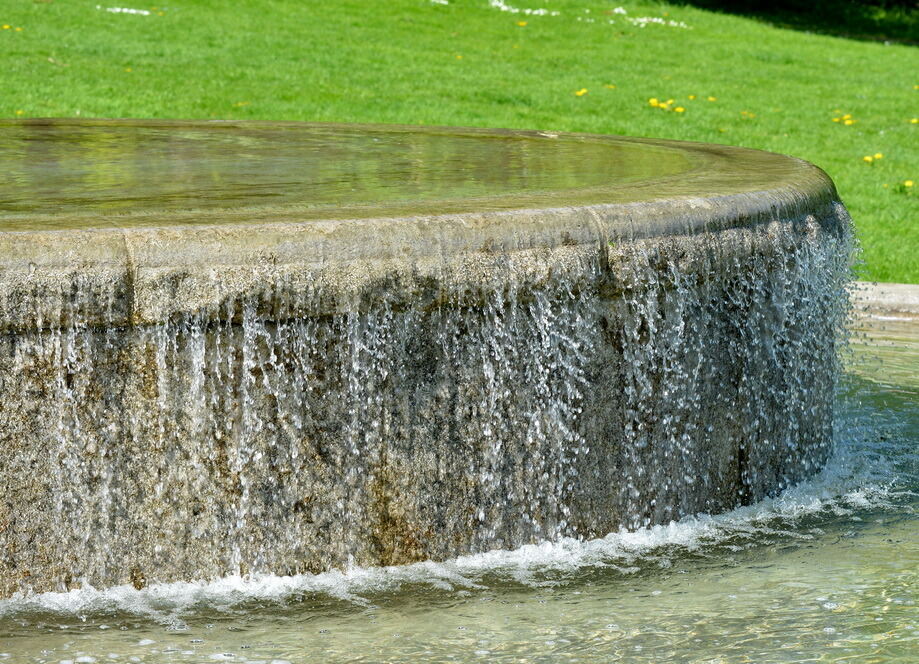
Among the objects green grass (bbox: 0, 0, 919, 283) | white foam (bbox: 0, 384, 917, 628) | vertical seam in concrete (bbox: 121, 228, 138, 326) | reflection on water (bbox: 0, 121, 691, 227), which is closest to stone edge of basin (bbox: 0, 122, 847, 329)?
vertical seam in concrete (bbox: 121, 228, 138, 326)

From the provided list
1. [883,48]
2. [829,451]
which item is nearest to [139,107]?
[829,451]

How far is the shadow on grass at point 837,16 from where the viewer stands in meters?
21.9

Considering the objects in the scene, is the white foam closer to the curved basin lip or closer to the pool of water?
the pool of water

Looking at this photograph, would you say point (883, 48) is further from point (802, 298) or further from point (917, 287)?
point (802, 298)

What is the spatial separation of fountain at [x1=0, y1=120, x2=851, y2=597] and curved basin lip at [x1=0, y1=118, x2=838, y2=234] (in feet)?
0.04

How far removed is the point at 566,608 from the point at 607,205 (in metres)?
1.09

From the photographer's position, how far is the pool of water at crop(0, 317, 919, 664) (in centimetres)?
309

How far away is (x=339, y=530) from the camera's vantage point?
137 inches

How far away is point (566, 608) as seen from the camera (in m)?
3.36

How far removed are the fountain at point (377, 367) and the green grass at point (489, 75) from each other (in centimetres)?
404

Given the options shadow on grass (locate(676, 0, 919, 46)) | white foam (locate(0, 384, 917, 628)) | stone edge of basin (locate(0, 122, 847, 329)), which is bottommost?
white foam (locate(0, 384, 917, 628))

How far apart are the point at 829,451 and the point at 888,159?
7025 mm

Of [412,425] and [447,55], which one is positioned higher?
[447,55]

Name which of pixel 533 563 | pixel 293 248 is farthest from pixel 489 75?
pixel 293 248
